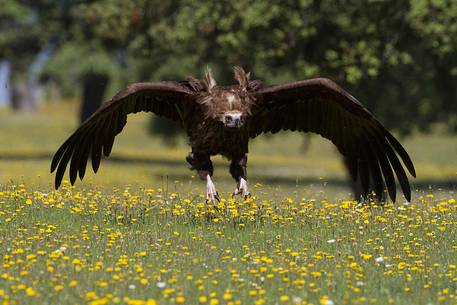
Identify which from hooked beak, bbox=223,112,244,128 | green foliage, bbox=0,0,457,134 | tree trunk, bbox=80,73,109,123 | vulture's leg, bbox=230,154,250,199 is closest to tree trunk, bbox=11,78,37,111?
tree trunk, bbox=80,73,109,123

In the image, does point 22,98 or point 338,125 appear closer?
point 338,125

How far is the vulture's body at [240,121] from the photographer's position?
10.4 meters

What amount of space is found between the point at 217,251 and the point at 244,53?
14.2 metres

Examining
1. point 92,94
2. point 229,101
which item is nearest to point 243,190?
point 229,101

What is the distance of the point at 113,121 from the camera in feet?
37.8

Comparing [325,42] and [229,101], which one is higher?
[325,42]

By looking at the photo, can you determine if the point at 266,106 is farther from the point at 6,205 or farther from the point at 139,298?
the point at 139,298

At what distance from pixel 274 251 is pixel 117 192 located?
4.56 meters

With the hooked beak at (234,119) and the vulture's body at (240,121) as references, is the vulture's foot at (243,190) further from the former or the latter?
the hooked beak at (234,119)

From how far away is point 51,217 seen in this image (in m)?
10.3

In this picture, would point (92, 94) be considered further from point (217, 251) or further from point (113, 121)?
point (217, 251)

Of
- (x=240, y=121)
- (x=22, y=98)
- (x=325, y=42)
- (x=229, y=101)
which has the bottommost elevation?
(x=240, y=121)

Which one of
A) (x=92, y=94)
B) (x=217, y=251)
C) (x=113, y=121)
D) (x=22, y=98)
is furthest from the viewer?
(x=22, y=98)

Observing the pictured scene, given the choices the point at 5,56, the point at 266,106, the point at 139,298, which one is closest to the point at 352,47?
the point at 266,106
